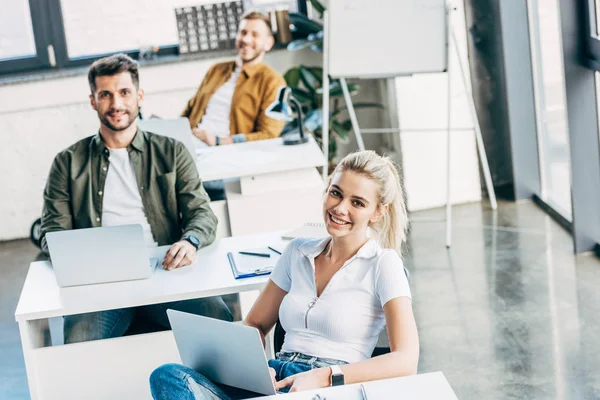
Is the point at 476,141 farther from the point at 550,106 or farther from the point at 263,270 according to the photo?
the point at 263,270

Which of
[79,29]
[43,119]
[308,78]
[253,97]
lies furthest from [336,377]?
[79,29]

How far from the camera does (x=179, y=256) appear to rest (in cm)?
304

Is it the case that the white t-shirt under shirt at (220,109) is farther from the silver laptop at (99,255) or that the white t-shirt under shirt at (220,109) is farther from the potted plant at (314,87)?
the silver laptop at (99,255)

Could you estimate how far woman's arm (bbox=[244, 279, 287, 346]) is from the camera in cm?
262

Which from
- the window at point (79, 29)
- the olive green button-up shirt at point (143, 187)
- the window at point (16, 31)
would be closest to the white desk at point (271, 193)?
the olive green button-up shirt at point (143, 187)

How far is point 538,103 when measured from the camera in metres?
5.55

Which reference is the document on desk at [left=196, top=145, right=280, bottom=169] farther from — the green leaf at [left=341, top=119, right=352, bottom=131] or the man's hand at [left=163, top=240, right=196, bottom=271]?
the green leaf at [left=341, top=119, right=352, bottom=131]

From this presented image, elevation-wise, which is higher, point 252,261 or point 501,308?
point 252,261

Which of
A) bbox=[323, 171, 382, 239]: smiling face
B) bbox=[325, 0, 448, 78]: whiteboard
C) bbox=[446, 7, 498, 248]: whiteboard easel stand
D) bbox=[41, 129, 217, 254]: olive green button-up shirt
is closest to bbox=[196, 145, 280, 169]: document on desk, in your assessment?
bbox=[41, 129, 217, 254]: olive green button-up shirt

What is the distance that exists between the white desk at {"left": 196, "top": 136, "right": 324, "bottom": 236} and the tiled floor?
72 cm

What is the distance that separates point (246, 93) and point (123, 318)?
233 cm

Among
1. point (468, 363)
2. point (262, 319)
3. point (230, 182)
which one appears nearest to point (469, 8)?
point (230, 182)

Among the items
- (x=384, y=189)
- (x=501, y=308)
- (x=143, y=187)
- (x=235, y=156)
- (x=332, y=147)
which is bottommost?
(x=501, y=308)

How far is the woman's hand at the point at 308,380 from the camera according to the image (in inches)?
88.3
